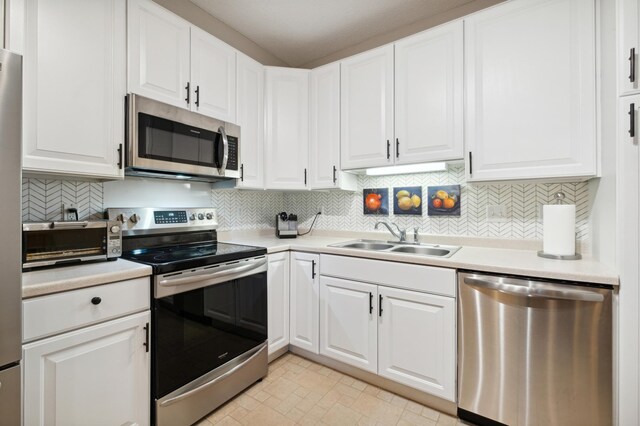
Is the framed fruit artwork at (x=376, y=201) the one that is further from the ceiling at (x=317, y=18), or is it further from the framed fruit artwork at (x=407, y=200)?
the ceiling at (x=317, y=18)

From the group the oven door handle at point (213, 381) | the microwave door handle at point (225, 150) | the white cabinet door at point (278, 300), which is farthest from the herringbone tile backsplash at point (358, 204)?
the oven door handle at point (213, 381)

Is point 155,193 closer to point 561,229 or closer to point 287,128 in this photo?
point 287,128

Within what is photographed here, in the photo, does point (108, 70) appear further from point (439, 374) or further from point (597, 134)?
point (597, 134)

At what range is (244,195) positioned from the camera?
267 cm

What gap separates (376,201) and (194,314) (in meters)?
1.68

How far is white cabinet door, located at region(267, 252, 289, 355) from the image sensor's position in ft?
6.84

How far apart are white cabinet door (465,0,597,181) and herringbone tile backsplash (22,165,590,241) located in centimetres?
36

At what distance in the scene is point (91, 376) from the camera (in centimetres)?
120

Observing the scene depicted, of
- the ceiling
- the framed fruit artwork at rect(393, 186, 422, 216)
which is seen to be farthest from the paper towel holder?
the ceiling

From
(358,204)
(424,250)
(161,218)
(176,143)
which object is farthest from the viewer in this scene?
(358,204)

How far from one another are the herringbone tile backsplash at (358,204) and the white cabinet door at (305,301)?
0.70m

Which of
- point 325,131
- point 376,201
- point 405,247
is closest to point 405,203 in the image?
point 376,201

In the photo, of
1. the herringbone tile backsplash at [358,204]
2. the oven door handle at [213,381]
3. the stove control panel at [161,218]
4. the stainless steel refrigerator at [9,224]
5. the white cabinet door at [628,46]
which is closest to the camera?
the stainless steel refrigerator at [9,224]

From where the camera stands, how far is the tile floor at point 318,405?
159cm
